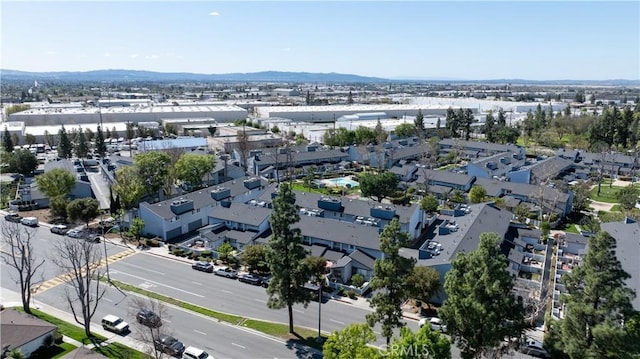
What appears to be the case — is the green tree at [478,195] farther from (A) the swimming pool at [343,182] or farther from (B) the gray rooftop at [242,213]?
(B) the gray rooftop at [242,213]

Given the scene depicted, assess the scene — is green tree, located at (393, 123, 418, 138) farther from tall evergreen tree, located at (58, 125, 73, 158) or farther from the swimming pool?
tall evergreen tree, located at (58, 125, 73, 158)

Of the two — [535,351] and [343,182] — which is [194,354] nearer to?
[535,351]

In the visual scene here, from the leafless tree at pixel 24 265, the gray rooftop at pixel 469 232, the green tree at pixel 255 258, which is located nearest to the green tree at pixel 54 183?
the leafless tree at pixel 24 265

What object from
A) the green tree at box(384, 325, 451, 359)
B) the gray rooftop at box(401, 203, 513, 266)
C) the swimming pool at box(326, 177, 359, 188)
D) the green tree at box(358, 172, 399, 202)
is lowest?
the swimming pool at box(326, 177, 359, 188)

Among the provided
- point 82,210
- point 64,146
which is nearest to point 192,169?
point 82,210

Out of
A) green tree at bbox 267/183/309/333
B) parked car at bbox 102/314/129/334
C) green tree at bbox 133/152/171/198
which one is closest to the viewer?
green tree at bbox 267/183/309/333

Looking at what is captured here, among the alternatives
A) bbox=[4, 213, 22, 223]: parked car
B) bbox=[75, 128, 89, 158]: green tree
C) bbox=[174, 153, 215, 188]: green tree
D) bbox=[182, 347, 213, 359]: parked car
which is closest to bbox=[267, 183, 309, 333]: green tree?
bbox=[182, 347, 213, 359]: parked car

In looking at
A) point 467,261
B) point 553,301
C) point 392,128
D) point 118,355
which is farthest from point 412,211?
point 392,128
